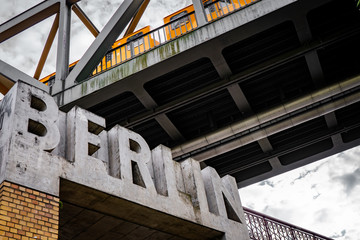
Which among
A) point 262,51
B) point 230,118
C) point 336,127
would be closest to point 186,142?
point 230,118

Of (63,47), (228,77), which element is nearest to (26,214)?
(228,77)

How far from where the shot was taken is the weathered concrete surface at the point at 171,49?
11609 millimetres

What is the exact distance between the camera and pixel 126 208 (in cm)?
747

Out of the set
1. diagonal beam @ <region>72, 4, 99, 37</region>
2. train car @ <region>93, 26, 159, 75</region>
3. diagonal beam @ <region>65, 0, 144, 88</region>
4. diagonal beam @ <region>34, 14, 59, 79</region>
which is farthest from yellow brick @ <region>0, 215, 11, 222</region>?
diagonal beam @ <region>72, 4, 99, 37</region>

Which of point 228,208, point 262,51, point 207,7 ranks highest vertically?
point 207,7

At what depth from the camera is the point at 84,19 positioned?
19.0 meters

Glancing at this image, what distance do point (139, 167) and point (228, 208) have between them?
3.02 metres

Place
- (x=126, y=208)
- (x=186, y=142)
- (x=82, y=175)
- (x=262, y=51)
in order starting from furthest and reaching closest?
(x=186, y=142) < (x=262, y=51) < (x=126, y=208) < (x=82, y=175)

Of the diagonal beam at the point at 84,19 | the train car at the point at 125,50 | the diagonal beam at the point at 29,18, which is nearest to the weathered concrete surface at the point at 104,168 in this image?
the train car at the point at 125,50

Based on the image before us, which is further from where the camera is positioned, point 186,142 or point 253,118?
point 186,142

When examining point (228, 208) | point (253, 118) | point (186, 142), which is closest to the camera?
point (228, 208)

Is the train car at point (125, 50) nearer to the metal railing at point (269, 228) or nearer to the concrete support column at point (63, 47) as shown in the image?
the concrete support column at point (63, 47)

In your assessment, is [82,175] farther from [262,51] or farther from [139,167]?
[262,51]

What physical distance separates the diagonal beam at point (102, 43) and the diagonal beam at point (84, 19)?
3.93 metres
